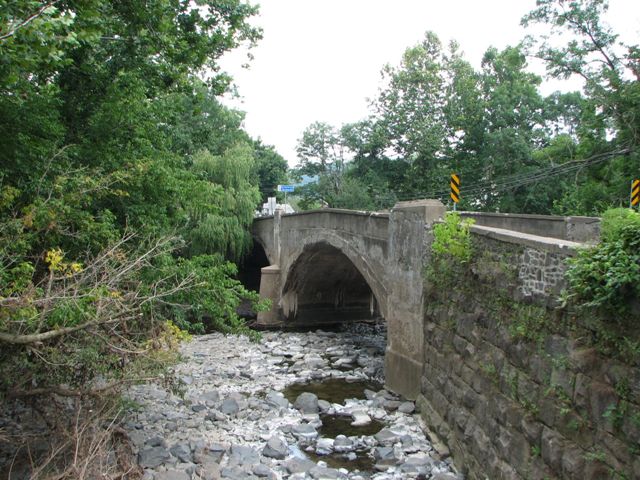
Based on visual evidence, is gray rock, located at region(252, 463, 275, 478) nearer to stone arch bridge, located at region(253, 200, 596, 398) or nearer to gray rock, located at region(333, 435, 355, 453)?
gray rock, located at region(333, 435, 355, 453)

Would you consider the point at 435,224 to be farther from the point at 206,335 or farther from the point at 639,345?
the point at 206,335

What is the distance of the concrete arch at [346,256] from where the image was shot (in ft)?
40.3

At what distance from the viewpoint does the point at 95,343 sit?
19.1 ft

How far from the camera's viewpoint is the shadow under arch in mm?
19266

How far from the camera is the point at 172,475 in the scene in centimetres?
678

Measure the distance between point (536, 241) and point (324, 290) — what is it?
1604cm

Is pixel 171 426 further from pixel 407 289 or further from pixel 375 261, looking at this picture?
pixel 375 261

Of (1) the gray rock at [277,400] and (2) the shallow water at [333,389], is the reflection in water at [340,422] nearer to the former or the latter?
Answer: (2) the shallow water at [333,389]

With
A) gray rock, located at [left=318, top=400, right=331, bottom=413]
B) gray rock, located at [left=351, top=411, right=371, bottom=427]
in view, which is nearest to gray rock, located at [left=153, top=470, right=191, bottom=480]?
gray rock, located at [left=351, top=411, right=371, bottom=427]

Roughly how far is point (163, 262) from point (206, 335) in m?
11.0

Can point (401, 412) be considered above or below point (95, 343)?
below

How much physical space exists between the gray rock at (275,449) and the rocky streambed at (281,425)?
0.02 m

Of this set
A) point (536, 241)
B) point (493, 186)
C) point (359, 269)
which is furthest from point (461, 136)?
point (536, 241)

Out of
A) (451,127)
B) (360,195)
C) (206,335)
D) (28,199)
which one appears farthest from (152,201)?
(451,127)
